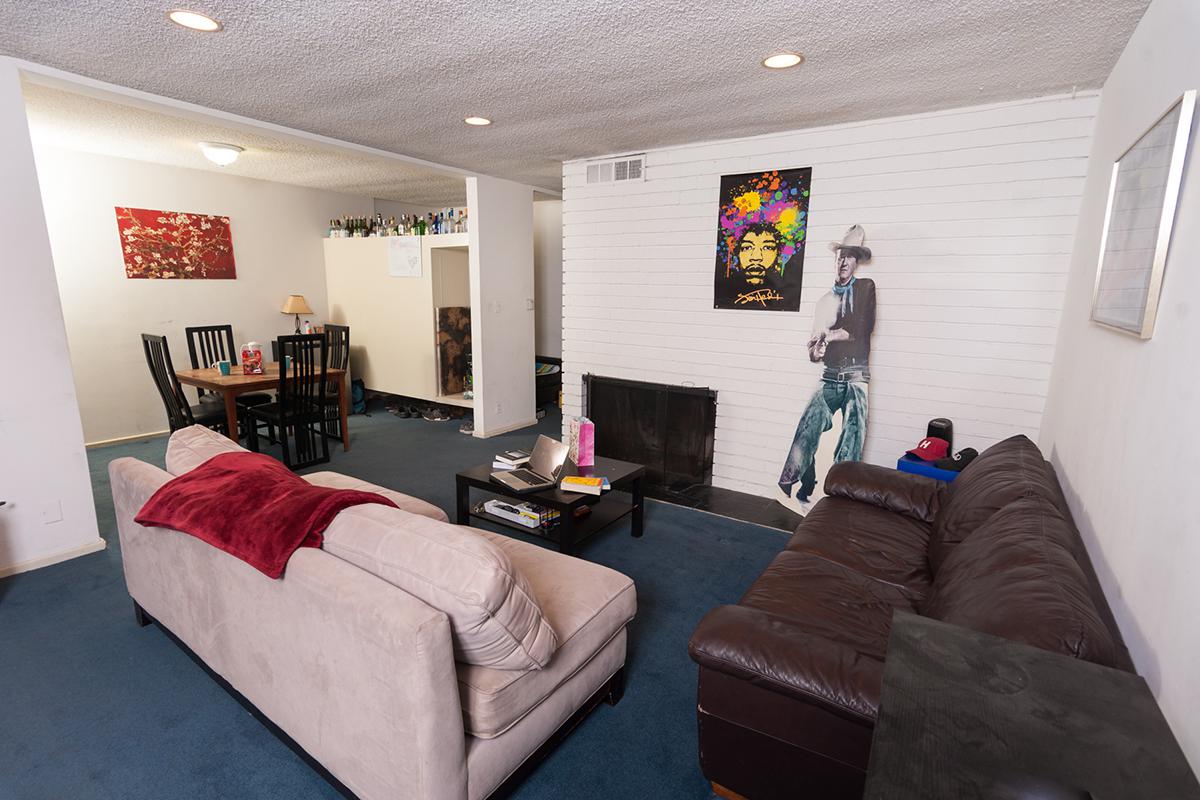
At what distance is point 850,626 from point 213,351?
557 centimetres

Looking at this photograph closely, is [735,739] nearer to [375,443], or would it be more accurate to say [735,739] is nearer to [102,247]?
[375,443]

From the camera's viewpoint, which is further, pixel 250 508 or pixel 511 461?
pixel 511 461

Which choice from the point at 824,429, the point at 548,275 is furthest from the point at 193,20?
the point at 548,275

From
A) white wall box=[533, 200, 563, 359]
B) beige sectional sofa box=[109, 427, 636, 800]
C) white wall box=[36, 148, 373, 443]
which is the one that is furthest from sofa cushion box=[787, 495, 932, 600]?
white wall box=[36, 148, 373, 443]

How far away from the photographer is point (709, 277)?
12.8ft

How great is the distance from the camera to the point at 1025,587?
125 cm

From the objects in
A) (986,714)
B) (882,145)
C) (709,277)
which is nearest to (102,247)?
(709,277)

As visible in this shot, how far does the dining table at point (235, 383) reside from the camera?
417 centimetres

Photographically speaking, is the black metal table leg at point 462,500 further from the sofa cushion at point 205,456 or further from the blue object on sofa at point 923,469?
the blue object on sofa at point 923,469

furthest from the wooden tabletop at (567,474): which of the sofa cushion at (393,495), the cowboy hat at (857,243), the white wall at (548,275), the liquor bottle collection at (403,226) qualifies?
the white wall at (548,275)

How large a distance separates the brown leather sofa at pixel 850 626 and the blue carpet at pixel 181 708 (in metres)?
0.37

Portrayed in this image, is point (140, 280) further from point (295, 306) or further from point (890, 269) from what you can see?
point (890, 269)

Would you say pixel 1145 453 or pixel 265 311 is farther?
pixel 265 311

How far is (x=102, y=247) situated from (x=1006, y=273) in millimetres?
6566
